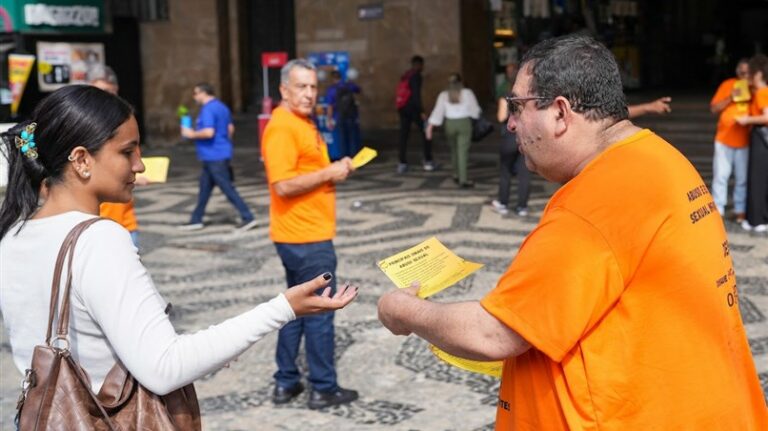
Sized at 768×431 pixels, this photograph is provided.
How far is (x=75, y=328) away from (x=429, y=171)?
13.5 metres

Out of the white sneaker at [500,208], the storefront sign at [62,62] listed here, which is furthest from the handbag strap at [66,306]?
the storefront sign at [62,62]

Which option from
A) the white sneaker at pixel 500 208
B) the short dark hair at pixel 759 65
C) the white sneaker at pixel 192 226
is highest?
the short dark hair at pixel 759 65

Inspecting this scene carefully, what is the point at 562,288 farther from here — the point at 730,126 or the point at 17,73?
the point at 17,73

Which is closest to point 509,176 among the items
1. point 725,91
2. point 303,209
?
point 725,91

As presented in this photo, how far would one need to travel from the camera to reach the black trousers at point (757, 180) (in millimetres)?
9703

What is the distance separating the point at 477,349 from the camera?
2.04 metres

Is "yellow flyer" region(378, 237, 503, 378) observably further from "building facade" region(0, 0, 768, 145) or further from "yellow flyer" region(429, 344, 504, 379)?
"building facade" region(0, 0, 768, 145)

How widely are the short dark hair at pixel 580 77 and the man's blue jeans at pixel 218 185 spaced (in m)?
8.85

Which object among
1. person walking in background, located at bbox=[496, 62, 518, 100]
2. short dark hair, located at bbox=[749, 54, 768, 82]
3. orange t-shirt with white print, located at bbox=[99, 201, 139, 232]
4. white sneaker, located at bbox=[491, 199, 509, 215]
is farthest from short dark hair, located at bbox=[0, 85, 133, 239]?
white sneaker, located at bbox=[491, 199, 509, 215]

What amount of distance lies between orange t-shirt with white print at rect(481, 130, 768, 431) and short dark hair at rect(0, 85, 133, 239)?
3.11 feet

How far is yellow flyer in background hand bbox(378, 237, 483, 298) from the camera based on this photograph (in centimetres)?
237

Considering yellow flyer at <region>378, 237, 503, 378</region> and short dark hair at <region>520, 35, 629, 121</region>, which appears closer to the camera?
short dark hair at <region>520, 35, 629, 121</region>

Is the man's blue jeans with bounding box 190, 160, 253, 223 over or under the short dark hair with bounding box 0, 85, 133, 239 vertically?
under

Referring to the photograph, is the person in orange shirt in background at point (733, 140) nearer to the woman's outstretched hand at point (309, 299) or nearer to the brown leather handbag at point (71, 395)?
the woman's outstretched hand at point (309, 299)
